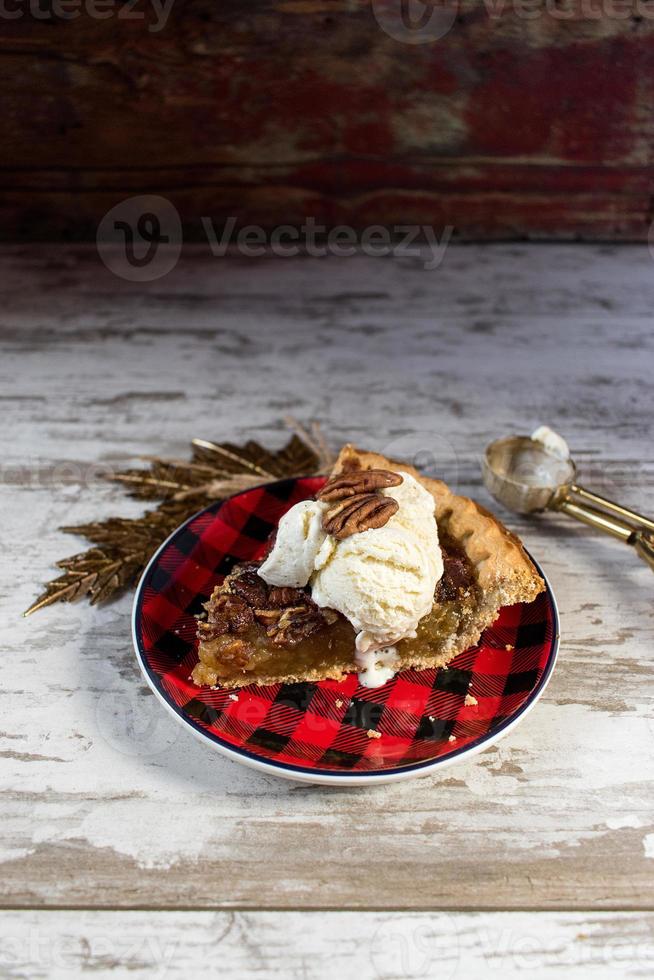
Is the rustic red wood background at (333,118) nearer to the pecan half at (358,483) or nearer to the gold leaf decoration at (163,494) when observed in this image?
the gold leaf decoration at (163,494)

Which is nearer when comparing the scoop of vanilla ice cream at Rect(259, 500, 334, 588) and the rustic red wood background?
the scoop of vanilla ice cream at Rect(259, 500, 334, 588)

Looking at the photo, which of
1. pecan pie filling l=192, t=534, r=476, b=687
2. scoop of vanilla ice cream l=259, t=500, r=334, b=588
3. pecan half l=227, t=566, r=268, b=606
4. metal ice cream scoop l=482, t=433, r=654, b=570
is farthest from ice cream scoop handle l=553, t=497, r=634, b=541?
pecan half l=227, t=566, r=268, b=606

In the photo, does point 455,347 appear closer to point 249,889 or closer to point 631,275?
point 631,275

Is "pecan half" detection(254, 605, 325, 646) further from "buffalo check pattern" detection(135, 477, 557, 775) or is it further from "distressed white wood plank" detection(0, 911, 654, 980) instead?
"distressed white wood plank" detection(0, 911, 654, 980)

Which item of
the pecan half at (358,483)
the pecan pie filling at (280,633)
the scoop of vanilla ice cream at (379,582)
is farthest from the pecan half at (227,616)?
the pecan half at (358,483)

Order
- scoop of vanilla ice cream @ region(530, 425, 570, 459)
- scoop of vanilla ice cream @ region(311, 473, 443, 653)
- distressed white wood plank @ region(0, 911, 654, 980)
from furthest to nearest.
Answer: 1. scoop of vanilla ice cream @ region(530, 425, 570, 459)
2. scoop of vanilla ice cream @ region(311, 473, 443, 653)
3. distressed white wood plank @ region(0, 911, 654, 980)

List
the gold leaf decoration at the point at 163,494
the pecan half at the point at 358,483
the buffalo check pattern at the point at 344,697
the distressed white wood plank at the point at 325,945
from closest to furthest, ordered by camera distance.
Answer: the distressed white wood plank at the point at 325,945
the buffalo check pattern at the point at 344,697
the pecan half at the point at 358,483
the gold leaf decoration at the point at 163,494

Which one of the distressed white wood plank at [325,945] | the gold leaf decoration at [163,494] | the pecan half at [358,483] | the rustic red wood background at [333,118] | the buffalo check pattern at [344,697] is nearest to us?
the distressed white wood plank at [325,945]
